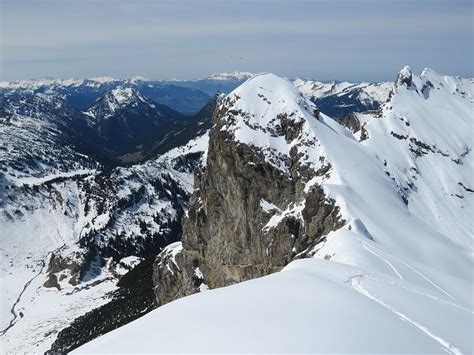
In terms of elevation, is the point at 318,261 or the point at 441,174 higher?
the point at 318,261

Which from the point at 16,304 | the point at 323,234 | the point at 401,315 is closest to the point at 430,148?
the point at 323,234

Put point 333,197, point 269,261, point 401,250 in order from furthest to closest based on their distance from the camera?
point 269,261, point 333,197, point 401,250

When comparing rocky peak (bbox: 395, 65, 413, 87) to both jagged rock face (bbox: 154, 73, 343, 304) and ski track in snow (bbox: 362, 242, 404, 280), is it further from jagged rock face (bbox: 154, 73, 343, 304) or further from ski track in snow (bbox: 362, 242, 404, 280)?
ski track in snow (bbox: 362, 242, 404, 280)

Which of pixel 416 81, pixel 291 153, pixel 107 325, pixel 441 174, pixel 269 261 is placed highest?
pixel 416 81

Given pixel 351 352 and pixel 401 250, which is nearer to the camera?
pixel 351 352

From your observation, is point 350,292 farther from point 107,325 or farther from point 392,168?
point 107,325

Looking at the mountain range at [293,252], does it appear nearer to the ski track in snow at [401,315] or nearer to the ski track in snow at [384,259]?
the ski track in snow at [401,315]

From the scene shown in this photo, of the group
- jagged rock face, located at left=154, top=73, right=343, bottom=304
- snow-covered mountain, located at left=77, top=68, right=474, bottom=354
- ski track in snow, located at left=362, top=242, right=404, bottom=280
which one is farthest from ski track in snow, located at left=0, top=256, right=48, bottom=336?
ski track in snow, located at left=362, top=242, right=404, bottom=280

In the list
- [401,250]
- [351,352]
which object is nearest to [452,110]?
[401,250]
